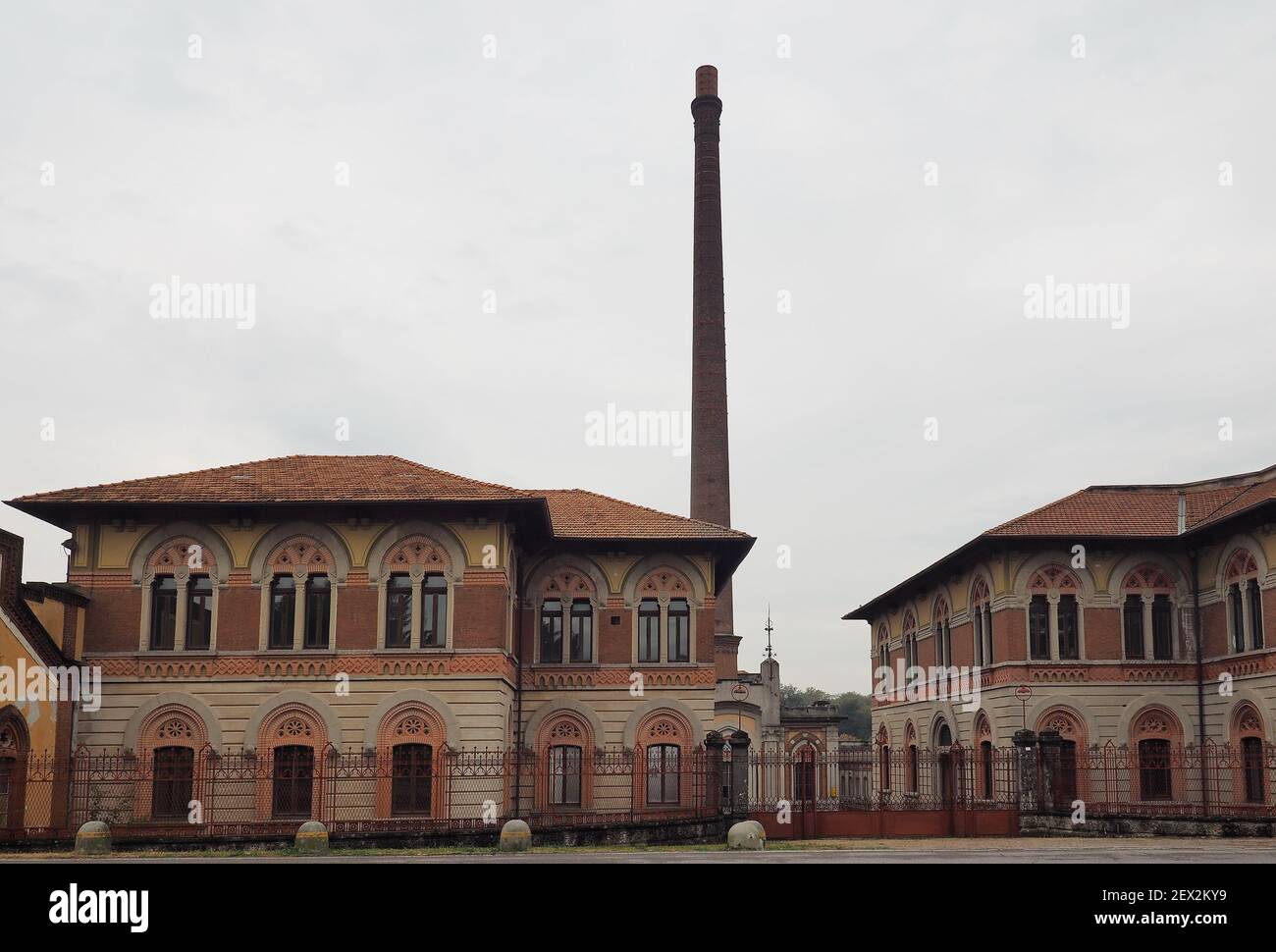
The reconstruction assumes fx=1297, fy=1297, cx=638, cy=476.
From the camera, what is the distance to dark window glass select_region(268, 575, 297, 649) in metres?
28.5

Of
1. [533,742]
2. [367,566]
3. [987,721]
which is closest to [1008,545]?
[987,721]

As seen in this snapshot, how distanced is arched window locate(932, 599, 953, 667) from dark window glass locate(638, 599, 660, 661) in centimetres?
1064

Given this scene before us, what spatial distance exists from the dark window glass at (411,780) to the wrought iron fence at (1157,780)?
44.6ft

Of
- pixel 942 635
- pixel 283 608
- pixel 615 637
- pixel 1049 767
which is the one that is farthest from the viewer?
pixel 942 635

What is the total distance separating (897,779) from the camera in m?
44.5

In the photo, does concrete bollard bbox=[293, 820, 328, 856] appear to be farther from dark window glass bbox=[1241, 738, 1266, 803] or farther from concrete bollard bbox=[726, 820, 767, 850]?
dark window glass bbox=[1241, 738, 1266, 803]

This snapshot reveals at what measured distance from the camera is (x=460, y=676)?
27891mm

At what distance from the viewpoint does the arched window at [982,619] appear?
3456 cm

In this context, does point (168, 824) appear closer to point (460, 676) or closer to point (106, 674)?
point (106, 674)

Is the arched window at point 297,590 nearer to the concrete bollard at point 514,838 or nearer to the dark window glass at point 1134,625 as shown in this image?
the concrete bollard at point 514,838

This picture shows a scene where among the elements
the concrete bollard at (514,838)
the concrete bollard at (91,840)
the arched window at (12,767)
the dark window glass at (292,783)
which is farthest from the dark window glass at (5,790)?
the concrete bollard at (514,838)

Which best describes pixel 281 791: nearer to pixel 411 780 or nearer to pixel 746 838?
pixel 411 780

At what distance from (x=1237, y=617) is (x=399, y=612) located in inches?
776

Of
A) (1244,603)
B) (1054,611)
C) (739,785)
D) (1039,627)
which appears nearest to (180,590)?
(739,785)
